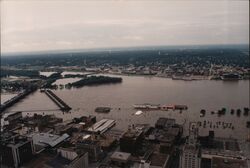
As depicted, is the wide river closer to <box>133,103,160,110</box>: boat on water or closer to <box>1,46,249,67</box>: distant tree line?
<box>133,103,160,110</box>: boat on water

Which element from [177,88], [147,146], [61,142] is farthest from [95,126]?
[177,88]

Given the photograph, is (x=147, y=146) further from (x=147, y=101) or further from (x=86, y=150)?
(x=147, y=101)

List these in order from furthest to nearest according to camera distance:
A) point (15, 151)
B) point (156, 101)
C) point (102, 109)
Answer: point (156, 101), point (102, 109), point (15, 151)

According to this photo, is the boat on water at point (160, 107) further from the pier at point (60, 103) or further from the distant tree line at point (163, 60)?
the distant tree line at point (163, 60)

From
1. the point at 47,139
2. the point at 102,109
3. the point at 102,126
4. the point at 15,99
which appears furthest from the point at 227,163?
the point at 15,99

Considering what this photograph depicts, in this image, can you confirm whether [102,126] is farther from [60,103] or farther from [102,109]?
[60,103]

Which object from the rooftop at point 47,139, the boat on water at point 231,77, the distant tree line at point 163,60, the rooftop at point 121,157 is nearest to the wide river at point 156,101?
the boat on water at point 231,77

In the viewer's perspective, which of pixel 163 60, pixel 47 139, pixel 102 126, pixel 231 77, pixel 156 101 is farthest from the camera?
pixel 163 60

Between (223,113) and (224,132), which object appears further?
(223,113)
